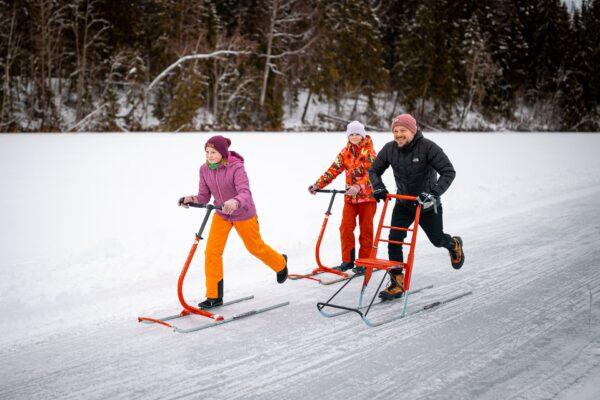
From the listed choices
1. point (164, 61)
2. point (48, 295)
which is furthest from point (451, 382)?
point (164, 61)

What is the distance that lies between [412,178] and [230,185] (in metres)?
1.78

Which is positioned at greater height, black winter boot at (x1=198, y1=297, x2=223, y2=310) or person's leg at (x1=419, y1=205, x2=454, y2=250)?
person's leg at (x1=419, y1=205, x2=454, y2=250)

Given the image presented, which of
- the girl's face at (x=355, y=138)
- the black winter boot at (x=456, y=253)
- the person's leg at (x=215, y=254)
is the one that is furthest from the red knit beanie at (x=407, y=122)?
the person's leg at (x=215, y=254)

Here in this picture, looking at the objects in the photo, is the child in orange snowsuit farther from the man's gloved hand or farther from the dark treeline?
the dark treeline

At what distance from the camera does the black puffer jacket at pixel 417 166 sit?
508cm

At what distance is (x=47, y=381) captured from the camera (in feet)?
11.9

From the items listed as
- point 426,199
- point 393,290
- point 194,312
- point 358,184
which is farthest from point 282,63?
point 194,312

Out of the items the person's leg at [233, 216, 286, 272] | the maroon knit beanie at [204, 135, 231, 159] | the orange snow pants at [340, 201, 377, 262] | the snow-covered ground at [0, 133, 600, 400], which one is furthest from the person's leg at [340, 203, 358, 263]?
the maroon knit beanie at [204, 135, 231, 159]

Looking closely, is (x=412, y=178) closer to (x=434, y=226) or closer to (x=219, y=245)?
(x=434, y=226)

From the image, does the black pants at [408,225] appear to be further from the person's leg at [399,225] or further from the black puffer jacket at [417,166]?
the black puffer jacket at [417,166]

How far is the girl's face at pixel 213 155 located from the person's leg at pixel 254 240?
64 cm

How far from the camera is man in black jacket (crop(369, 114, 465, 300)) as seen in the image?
16.7ft

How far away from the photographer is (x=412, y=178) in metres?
5.30

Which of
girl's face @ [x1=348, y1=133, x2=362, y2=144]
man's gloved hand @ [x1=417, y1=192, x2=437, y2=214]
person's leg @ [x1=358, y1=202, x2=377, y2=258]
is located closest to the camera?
man's gloved hand @ [x1=417, y1=192, x2=437, y2=214]
